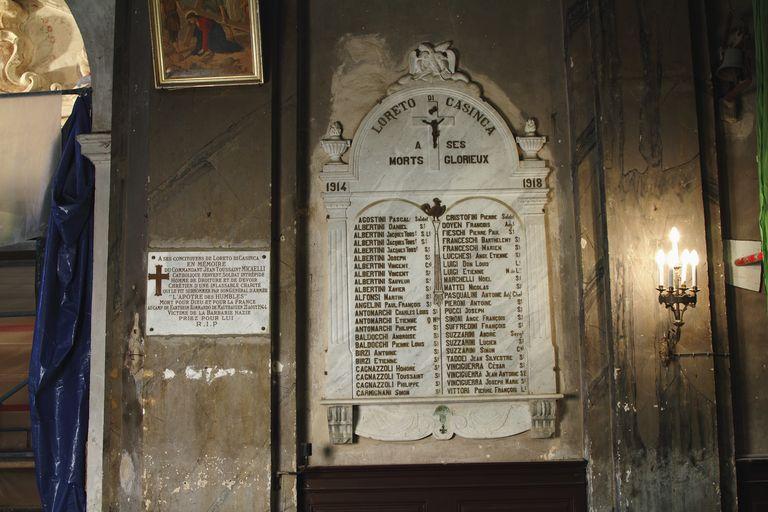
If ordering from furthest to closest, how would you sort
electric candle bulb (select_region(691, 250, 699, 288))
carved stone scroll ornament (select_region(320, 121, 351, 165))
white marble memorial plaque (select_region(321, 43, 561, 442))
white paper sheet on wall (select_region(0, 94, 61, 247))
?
white paper sheet on wall (select_region(0, 94, 61, 247)) → carved stone scroll ornament (select_region(320, 121, 351, 165)) → white marble memorial plaque (select_region(321, 43, 561, 442)) → electric candle bulb (select_region(691, 250, 699, 288))

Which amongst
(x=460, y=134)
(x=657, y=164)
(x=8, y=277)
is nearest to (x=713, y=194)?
(x=657, y=164)

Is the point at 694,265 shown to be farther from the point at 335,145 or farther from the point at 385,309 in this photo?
the point at 335,145

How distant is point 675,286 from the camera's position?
12.4 feet

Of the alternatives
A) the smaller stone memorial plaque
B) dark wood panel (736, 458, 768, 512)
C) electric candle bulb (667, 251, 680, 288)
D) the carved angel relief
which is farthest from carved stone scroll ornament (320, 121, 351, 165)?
dark wood panel (736, 458, 768, 512)

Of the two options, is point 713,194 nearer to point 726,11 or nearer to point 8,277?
point 726,11

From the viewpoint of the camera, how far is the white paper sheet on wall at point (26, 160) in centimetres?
493

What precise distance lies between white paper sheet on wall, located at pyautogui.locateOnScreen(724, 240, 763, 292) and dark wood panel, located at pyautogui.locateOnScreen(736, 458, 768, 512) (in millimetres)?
909

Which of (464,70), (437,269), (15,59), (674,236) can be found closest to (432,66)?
(464,70)

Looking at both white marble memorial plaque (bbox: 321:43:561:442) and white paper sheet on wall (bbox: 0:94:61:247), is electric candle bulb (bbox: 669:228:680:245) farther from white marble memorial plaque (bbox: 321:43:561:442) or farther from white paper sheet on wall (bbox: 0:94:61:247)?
white paper sheet on wall (bbox: 0:94:61:247)

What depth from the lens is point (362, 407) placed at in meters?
4.13

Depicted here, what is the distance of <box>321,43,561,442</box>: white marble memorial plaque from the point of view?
4121 mm

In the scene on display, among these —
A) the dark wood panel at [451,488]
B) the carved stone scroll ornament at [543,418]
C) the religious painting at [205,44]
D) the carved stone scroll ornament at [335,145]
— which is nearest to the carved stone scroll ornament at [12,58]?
the religious painting at [205,44]

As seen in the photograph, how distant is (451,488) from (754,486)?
5.18 ft

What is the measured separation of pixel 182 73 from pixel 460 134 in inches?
63.5
